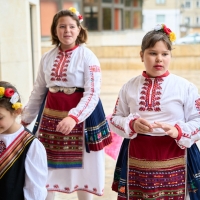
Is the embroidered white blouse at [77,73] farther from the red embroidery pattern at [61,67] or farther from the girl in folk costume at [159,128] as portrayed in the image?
the girl in folk costume at [159,128]

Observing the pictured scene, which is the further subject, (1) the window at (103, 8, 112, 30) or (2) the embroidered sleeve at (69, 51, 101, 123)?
(1) the window at (103, 8, 112, 30)

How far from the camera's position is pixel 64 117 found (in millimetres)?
2525

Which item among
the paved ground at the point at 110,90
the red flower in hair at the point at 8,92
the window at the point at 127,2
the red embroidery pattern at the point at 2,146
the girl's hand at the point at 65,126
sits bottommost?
the paved ground at the point at 110,90

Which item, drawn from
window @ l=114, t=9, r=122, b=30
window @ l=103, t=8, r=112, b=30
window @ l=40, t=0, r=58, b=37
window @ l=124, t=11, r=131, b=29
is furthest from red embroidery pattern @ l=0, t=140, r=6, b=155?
window @ l=124, t=11, r=131, b=29

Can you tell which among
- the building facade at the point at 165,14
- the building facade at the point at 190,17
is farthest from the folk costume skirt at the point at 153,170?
the building facade at the point at 190,17

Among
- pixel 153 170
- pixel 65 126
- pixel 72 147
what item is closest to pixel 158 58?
pixel 153 170

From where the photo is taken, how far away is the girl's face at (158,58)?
1988 mm

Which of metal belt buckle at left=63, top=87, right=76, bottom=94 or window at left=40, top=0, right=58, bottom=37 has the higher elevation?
window at left=40, top=0, right=58, bottom=37

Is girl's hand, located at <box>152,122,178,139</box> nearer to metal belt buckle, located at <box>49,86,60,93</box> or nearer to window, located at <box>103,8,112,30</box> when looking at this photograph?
metal belt buckle, located at <box>49,86,60,93</box>

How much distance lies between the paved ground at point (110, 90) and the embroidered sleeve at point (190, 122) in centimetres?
134

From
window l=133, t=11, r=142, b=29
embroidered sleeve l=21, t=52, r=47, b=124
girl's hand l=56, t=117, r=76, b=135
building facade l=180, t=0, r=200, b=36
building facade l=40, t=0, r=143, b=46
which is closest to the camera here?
girl's hand l=56, t=117, r=76, b=135

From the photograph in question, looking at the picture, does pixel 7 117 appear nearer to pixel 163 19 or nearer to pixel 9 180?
pixel 9 180

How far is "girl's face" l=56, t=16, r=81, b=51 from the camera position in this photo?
8.24 feet

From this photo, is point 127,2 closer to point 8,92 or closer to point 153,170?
point 153,170
